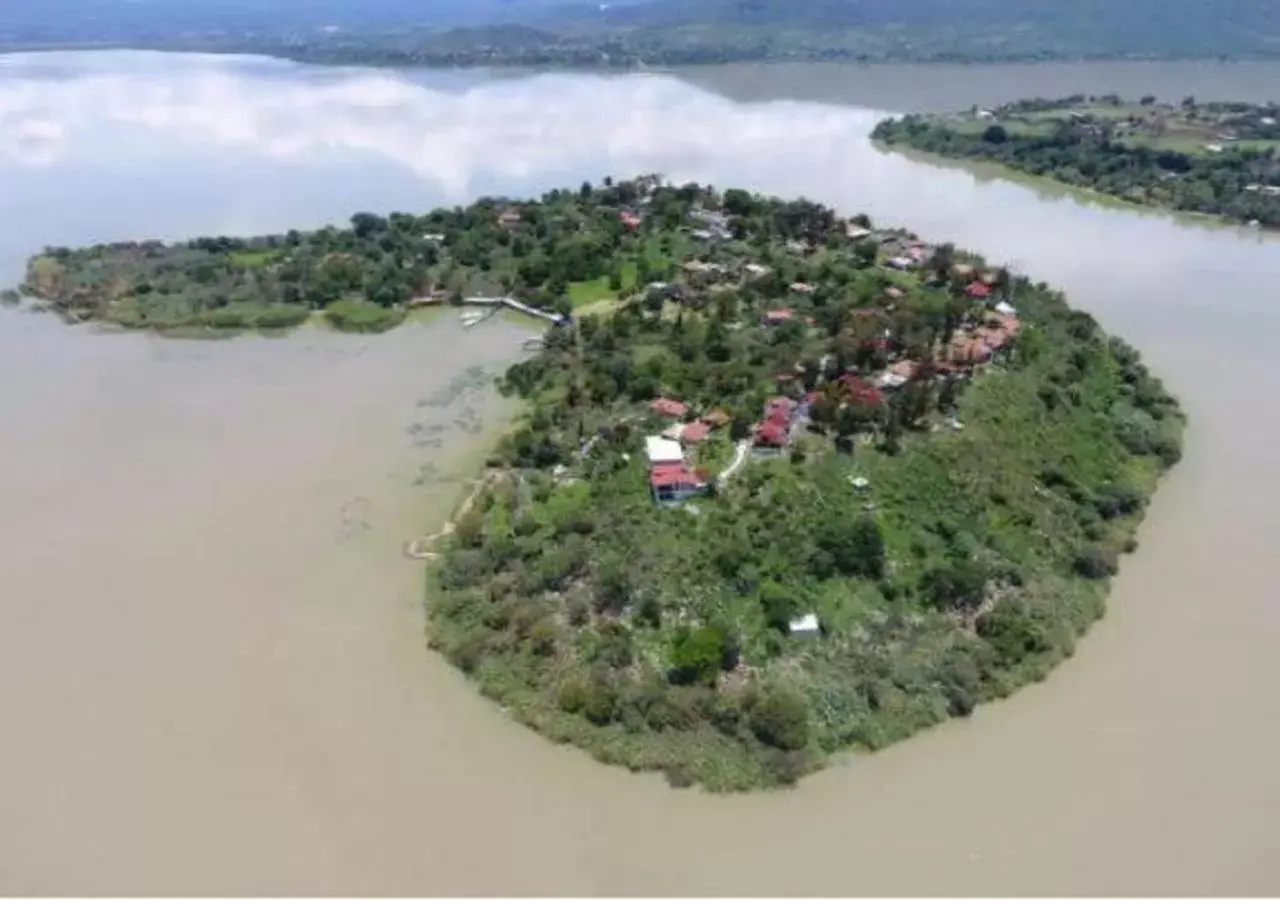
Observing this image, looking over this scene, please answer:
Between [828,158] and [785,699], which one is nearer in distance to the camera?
[785,699]

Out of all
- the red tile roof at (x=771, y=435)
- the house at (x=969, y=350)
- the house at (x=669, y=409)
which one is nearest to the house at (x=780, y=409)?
the red tile roof at (x=771, y=435)

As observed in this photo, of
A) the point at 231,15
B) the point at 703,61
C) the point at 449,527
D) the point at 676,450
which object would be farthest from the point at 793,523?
the point at 231,15

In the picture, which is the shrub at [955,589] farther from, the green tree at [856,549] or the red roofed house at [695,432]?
the red roofed house at [695,432]

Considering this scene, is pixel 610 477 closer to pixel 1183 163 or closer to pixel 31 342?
pixel 31 342

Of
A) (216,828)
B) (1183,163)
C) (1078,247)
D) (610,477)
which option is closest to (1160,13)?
(1183,163)

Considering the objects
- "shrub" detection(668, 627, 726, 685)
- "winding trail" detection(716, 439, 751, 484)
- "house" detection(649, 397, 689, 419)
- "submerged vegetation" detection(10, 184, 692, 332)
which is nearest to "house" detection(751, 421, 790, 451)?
"winding trail" detection(716, 439, 751, 484)

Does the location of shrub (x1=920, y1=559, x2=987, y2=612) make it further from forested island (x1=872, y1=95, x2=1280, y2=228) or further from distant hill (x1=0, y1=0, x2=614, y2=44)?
distant hill (x1=0, y1=0, x2=614, y2=44)
